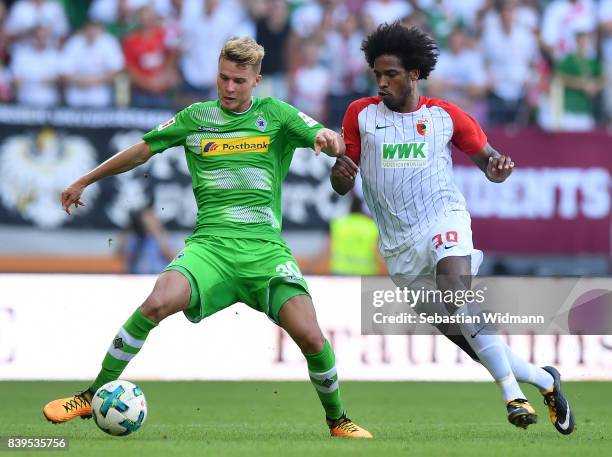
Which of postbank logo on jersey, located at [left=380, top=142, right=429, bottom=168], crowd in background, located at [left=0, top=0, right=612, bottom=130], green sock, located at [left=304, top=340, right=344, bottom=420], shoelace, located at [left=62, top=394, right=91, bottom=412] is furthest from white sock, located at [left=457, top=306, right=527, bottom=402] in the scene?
crowd in background, located at [left=0, top=0, right=612, bottom=130]

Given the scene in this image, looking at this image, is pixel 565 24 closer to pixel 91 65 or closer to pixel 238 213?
pixel 91 65

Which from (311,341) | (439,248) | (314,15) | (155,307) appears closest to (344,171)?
(439,248)

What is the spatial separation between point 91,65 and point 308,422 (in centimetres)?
875

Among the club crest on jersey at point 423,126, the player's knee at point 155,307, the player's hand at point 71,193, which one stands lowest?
the player's knee at point 155,307

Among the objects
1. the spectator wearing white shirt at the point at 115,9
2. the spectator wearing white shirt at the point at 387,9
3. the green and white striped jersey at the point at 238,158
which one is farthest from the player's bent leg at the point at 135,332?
the spectator wearing white shirt at the point at 387,9

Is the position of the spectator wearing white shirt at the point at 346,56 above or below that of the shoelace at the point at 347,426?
above

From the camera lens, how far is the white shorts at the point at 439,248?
803cm

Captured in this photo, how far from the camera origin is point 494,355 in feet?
26.2

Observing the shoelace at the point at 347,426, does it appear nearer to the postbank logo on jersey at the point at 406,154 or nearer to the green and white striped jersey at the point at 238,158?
the green and white striped jersey at the point at 238,158

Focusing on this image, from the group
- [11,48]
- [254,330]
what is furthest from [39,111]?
[254,330]

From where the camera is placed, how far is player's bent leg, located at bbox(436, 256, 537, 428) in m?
7.88

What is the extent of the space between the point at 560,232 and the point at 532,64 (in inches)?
98.9

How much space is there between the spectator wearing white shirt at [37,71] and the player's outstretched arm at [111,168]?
8510mm

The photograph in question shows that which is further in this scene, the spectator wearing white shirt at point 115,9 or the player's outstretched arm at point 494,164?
the spectator wearing white shirt at point 115,9
